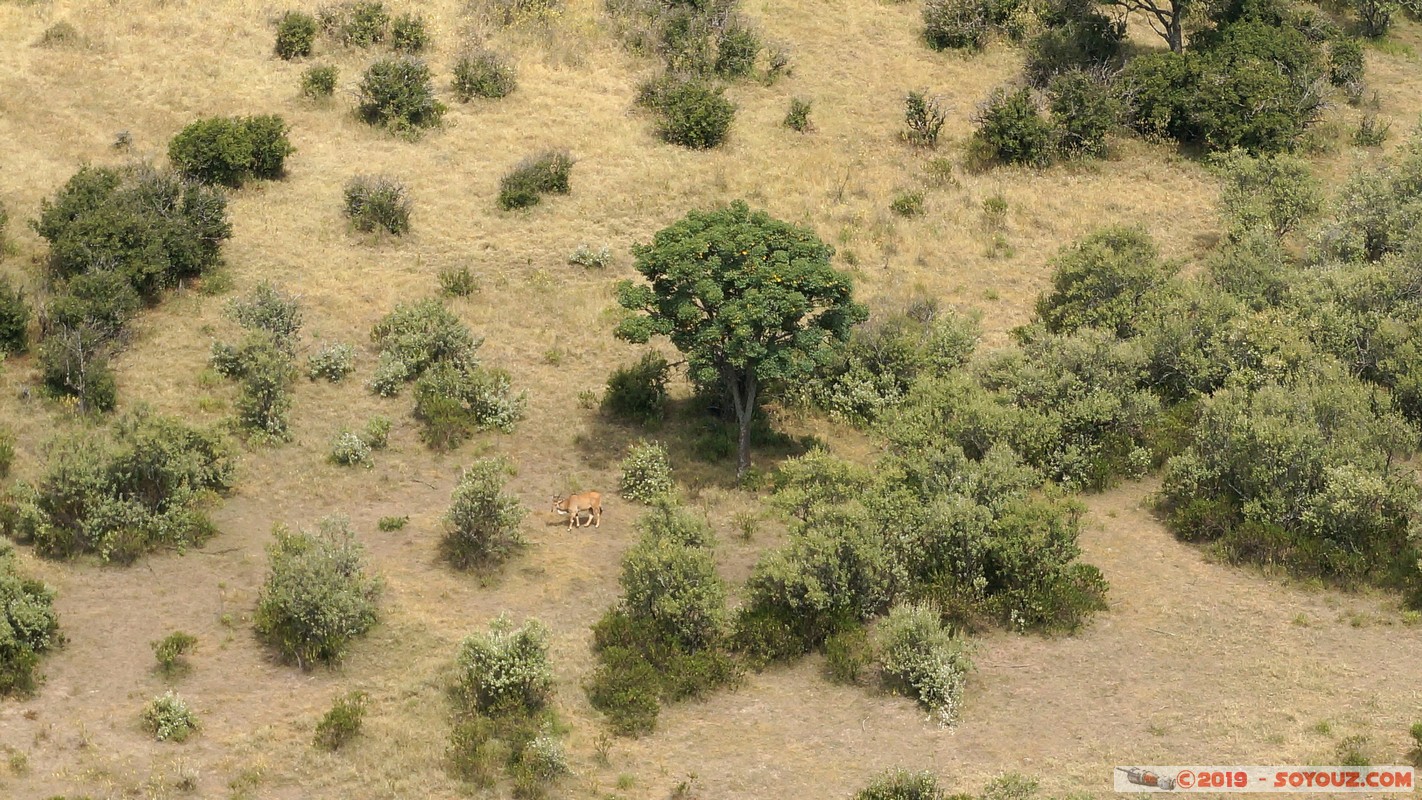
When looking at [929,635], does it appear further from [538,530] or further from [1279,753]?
[538,530]

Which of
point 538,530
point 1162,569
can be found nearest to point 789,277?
point 538,530

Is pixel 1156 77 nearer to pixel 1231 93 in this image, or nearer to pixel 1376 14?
pixel 1231 93

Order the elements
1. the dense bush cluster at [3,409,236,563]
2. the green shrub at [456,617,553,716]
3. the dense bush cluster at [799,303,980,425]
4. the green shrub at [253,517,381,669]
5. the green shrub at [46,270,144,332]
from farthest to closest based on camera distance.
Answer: the dense bush cluster at [799,303,980,425] → the green shrub at [46,270,144,332] → the dense bush cluster at [3,409,236,563] → the green shrub at [253,517,381,669] → the green shrub at [456,617,553,716]

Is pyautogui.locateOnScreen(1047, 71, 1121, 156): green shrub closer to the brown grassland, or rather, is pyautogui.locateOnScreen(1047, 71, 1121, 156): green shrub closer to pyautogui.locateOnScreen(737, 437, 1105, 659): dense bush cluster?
the brown grassland

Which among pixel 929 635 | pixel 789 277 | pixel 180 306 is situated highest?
pixel 789 277

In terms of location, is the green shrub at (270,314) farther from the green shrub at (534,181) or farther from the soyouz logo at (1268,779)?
the soyouz logo at (1268,779)

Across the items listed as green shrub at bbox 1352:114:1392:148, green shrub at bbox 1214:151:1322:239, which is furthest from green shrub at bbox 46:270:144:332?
green shrub at bbox 1352:114:1392:148
